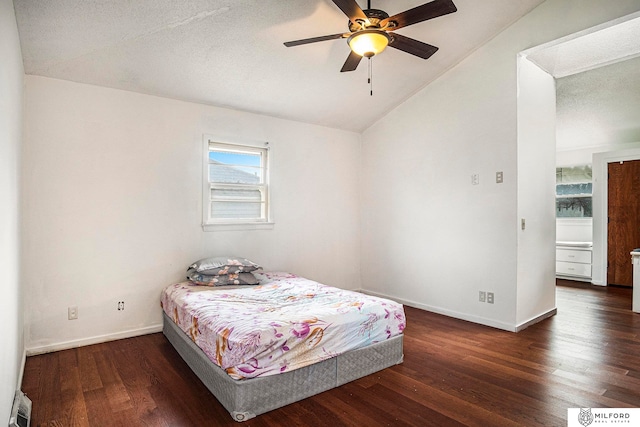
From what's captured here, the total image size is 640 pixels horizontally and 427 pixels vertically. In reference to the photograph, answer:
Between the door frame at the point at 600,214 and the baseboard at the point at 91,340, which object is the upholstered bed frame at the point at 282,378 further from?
the door frame at the point at 600,214

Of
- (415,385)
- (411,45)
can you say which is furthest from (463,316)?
(411,45)

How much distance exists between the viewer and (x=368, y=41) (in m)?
2.51

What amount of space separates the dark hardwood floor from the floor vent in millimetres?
66

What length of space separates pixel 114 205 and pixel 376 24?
283cm

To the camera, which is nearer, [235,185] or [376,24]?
[376,24]

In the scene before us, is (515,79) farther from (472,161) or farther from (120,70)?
(120,70)

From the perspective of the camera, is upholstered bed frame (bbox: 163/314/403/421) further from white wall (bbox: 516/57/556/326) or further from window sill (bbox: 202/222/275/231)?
white wall (bbox: 516/57/556/326)

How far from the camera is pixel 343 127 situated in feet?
16.8

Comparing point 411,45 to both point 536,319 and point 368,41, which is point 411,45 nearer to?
point 368,41

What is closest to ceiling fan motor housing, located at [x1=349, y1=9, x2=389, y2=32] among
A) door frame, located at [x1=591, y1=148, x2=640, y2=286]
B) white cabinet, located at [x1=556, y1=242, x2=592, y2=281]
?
door frame, located at [x1=591, y1=148, x2=640, y2=286]

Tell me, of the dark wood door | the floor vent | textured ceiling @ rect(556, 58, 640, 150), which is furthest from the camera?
the dark wood door

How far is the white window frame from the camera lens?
3975 mm

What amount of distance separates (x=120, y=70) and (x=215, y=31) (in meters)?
0.99

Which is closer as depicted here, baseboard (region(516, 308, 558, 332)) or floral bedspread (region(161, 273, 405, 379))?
floral bedspread (region(161, 273, 405, 379))
